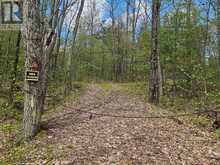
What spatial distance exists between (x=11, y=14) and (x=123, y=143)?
5437mm

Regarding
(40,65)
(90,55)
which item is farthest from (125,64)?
(40,65)

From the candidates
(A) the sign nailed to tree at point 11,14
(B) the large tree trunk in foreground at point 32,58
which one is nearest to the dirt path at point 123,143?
(B) the large tree trunk in foreground at point 32,58

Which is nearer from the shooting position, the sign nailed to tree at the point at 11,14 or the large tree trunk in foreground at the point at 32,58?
the large tree trunk in foreground at the point at 32,58

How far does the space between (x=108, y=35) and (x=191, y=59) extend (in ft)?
104

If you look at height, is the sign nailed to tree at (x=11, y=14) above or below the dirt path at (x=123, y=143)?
above

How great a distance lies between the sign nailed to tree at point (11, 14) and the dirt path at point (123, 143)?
3252 mm

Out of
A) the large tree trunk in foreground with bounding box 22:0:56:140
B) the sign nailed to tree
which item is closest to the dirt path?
the large tree trunk in foreground with bounding box 22:0:56:140

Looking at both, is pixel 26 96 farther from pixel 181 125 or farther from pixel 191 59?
pixel 191 59

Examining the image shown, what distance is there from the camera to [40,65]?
25.0ft

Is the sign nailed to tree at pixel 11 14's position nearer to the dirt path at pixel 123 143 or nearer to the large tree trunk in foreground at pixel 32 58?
the large tree trunk in foreground at pixel 32 58

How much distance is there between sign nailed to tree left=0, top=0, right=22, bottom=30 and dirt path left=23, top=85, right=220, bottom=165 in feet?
10.7

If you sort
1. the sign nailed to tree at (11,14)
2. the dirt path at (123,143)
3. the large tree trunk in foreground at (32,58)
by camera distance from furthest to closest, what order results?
the sign nailed to tree at (11,14), the large tree trunk in foreground at (32,58), the dirt path at (123,143)

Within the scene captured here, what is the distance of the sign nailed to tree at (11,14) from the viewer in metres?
9.12

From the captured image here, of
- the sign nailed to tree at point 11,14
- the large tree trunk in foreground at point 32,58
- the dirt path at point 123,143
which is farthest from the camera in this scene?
the sign nailed to tree at point 11,14
